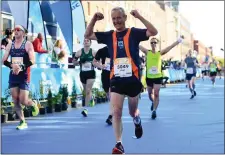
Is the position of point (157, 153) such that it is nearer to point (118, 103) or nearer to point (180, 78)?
point (118, 103)

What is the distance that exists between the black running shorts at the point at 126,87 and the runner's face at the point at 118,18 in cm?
70

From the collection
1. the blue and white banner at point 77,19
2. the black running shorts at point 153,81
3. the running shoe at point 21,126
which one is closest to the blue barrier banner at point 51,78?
the running shoe at point 21,126

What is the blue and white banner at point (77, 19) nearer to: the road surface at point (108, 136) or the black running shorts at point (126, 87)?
the road surface at point (108, 136)

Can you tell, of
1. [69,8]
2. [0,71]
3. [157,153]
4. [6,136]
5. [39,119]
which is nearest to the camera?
[157,153]

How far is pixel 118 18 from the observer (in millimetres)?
5176

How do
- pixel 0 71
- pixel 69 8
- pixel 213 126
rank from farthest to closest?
pixel 69 8
pixel 0 71
pixel 213 126

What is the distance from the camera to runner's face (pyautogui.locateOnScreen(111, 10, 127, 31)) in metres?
5.15

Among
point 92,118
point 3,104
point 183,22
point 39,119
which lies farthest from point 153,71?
point 183,22

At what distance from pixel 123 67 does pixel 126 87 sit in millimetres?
283

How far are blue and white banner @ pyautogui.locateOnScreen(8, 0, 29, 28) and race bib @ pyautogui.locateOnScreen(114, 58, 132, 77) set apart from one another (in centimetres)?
1193

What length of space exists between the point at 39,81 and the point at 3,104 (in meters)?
2.39

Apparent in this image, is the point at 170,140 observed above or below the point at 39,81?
below

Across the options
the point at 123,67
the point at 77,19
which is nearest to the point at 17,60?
the point at 123,67

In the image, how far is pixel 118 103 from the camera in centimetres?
538
